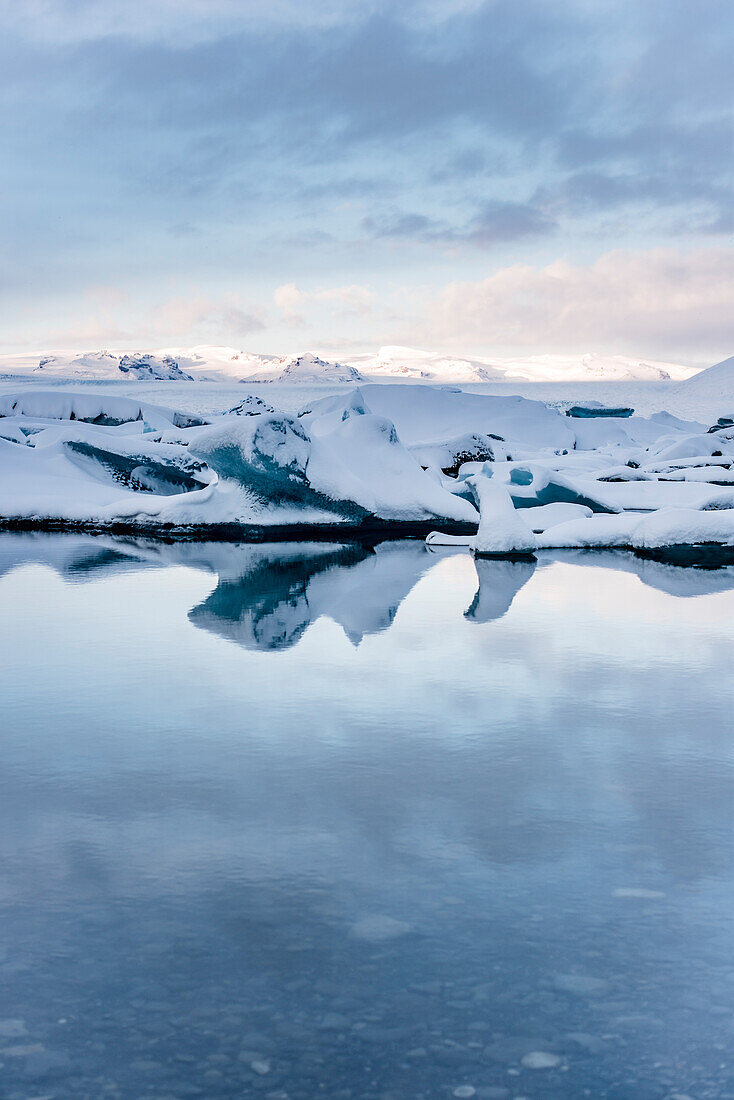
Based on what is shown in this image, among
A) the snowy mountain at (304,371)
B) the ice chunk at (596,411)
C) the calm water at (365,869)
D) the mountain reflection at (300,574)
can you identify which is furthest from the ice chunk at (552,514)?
the snowy mountain at (304,371)

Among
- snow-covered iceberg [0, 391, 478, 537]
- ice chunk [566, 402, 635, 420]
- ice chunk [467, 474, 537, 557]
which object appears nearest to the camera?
ice chunk [467, 474, 537, 557]

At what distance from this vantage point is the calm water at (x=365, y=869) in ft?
4.82

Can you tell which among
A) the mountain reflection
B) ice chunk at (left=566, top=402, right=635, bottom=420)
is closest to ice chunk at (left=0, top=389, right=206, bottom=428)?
the mountain reflection

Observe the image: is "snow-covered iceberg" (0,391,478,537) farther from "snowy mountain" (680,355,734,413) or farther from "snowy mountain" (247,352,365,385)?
"snowy mountain" (247,352,365,385)

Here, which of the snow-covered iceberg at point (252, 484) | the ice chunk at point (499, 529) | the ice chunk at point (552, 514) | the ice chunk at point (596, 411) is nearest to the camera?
the ice chunk at point (499, 529)

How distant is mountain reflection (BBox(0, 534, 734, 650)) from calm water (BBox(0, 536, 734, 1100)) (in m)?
0.61

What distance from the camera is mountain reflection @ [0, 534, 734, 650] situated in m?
4.90

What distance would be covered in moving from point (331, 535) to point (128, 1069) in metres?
8.53

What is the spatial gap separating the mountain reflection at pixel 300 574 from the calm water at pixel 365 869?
61 centimetres

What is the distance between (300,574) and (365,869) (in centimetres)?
472

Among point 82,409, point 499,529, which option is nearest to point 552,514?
point 499,529

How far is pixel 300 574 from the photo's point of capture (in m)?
6.72

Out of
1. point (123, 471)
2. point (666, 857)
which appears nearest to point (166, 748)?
point (666, 857)

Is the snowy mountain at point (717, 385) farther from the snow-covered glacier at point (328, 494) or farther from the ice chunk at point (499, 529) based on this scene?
the ice chunk at point (499, 529)
